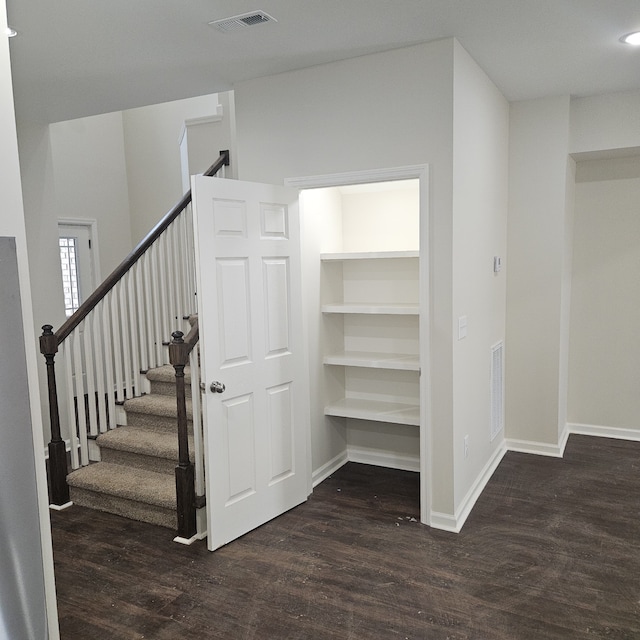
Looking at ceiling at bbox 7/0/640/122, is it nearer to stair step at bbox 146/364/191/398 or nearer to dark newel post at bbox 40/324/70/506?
dark newel post at bbox 40/324/70/506

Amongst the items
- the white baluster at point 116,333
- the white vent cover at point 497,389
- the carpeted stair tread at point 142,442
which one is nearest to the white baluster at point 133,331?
the white baluster at point 116,333

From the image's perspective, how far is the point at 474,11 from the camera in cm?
265

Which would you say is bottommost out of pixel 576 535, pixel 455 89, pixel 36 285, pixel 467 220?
pixel 576 535

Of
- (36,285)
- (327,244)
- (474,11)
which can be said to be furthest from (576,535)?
(36,285)

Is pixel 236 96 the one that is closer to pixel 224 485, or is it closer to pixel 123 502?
pixel 224 485

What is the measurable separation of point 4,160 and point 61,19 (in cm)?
160

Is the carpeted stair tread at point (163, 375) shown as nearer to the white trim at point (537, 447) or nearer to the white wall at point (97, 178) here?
the white trim at point (537, 447)

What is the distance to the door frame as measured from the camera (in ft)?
10.3

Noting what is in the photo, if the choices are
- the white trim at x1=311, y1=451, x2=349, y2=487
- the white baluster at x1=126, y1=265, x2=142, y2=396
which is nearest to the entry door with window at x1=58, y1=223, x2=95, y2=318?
the white baluster at x1=126, y1=265, x2=142, y2=396

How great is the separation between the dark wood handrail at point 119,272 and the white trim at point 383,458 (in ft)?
7.02

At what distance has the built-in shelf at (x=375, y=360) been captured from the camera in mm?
3781

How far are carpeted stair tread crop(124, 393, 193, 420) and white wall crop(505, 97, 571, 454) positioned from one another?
102 inches

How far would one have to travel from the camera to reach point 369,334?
4262 mm

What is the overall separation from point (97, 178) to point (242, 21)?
4674 mm
